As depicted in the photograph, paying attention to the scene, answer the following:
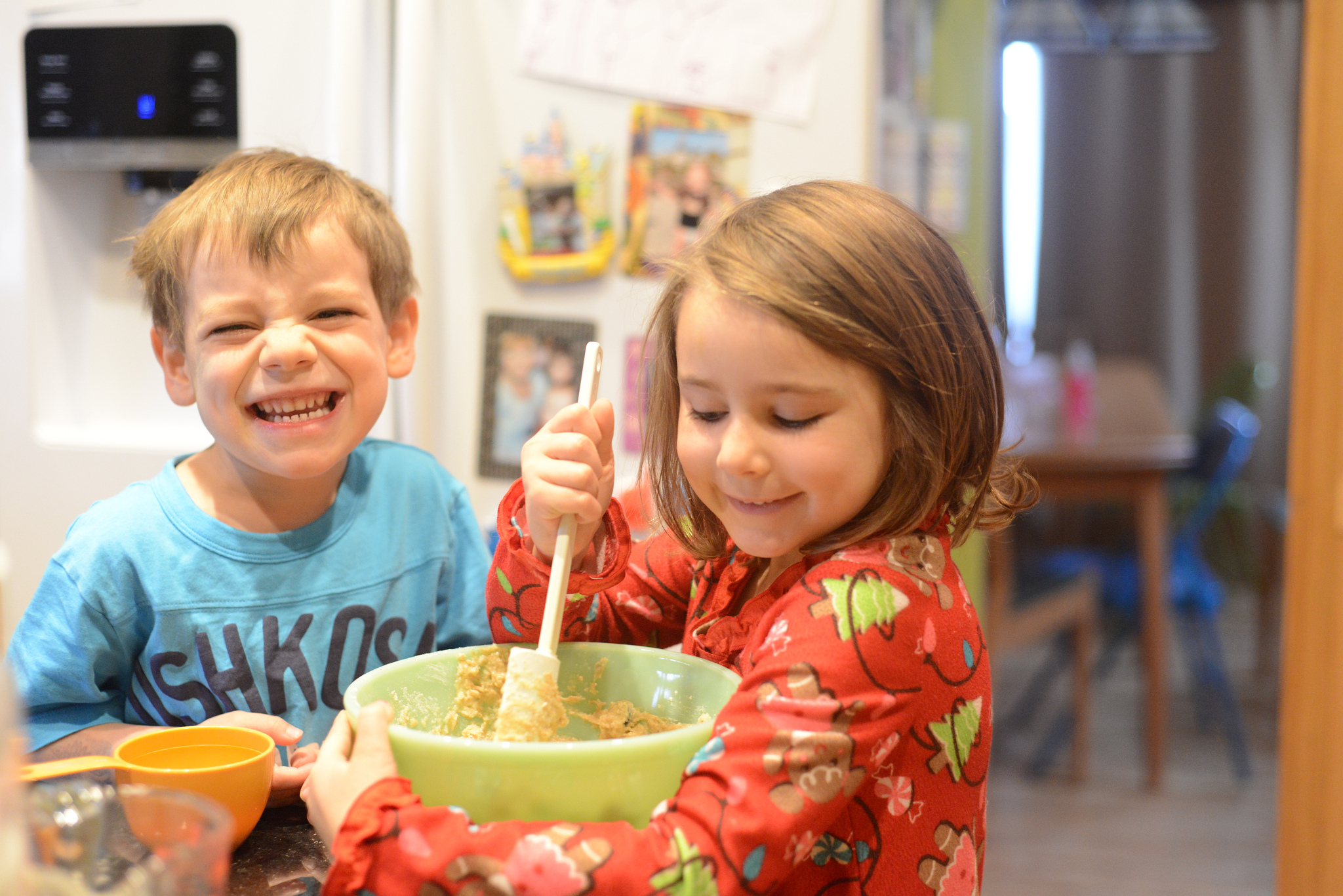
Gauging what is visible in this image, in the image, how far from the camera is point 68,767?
0.58 m

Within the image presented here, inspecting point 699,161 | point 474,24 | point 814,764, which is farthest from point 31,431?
point 814,764

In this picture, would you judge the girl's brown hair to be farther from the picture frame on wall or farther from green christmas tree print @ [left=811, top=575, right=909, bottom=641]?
the picture frame on wall

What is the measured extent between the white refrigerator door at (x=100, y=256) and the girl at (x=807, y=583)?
2.39 feet

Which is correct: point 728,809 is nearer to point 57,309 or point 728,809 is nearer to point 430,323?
point 430,323

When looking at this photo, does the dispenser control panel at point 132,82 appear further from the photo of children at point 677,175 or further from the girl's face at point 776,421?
the girl's face at point 776,421

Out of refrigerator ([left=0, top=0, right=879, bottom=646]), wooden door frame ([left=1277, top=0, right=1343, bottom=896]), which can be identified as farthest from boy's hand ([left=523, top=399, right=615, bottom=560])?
wooden door frame ([left=1277, top=0, right=1343, bottom=896])

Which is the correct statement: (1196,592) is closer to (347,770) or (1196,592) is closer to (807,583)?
(807,583)

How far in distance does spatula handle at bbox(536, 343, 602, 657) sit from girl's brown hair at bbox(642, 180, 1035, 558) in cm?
6

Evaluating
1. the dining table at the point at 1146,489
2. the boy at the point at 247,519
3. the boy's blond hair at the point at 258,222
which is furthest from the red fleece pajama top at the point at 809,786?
the dining table at the point at 1146,489

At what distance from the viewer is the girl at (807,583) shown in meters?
0.50

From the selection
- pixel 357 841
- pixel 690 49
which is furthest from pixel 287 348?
pixel 690 49

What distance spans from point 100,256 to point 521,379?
0.56m

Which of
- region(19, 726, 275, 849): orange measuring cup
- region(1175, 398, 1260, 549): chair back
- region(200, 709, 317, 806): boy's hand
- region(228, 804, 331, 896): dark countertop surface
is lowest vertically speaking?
region(1175, 398, 1260, 549): chair back

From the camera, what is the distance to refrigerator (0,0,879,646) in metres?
1.26
